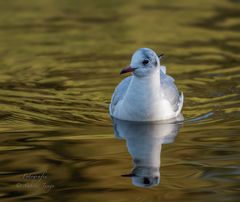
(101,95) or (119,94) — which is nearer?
(119,94)

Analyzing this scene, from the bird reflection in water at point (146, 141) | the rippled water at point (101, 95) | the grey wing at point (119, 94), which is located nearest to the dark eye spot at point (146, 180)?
the bird reflection in water at point (146, 141)

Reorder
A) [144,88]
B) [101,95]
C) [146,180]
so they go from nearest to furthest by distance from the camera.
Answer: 1. [146,180]
2. [144,88]
3. [101,95]

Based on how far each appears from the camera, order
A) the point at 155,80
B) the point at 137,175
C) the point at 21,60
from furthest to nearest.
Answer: the point at 21,60 < the point at 155,80 < the point at 137,175

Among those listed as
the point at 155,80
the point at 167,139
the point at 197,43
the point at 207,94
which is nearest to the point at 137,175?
the point at 167,139

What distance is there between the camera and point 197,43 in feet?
47.6

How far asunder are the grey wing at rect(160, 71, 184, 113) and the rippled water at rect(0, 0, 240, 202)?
0.19m

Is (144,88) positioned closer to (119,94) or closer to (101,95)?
(119,94)

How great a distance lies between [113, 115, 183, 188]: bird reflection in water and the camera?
773cm

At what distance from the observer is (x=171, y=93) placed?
10.6 meters

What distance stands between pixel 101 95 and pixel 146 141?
8.56ft

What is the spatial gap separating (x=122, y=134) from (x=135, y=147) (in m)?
0.64

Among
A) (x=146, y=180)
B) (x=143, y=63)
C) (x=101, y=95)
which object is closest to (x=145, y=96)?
(x=143, y=63)

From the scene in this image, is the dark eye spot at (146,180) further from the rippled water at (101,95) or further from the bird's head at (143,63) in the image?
the bird's head at (143,63)

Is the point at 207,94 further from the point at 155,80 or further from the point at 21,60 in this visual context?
the point at 21,60
